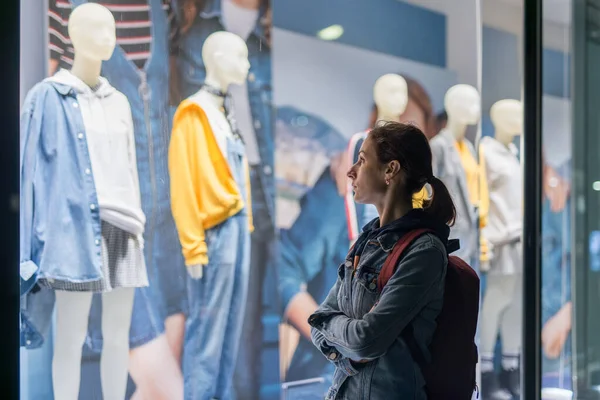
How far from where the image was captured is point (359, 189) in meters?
1.96

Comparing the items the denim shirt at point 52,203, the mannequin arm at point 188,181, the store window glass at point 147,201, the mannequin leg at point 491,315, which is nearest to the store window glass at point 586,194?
the mannequin leg at point 491,315

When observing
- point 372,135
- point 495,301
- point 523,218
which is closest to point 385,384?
point 372,135

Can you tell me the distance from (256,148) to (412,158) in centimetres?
154

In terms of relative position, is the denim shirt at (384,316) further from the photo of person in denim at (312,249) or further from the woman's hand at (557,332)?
the woman's hand at (557,332)

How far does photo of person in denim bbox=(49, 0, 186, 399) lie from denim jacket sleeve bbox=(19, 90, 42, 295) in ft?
1.20

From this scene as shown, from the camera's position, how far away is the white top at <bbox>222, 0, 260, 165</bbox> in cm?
324

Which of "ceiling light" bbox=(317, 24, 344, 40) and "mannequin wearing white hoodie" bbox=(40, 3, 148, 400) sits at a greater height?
"ceiling light" bbox=(317, 24, 344, 40)

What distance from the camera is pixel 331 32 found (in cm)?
361

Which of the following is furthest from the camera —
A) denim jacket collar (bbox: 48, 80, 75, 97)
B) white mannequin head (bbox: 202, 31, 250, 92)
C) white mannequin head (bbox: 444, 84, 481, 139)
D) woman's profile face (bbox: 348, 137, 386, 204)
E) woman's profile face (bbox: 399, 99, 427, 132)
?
white mannequin head (bbox: 444, 84, 481, 139)

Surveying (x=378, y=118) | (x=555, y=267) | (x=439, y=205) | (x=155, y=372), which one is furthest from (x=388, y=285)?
(x=555, y=267)

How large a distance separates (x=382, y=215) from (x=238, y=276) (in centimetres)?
145

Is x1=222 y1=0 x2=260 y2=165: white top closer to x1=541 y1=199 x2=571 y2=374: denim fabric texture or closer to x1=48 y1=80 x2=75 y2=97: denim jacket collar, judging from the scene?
x1=48 y1=80 x2=75 y2=97: denim jacket collar

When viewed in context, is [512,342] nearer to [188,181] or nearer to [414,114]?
[414,114]

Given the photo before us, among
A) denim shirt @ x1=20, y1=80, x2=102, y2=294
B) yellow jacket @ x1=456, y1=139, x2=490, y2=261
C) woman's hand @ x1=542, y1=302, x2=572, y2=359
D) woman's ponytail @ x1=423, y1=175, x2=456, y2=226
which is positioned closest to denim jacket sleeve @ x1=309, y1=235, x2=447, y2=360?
woman's ponytail @ x1=423, y1=175, x2=456, y2=226
